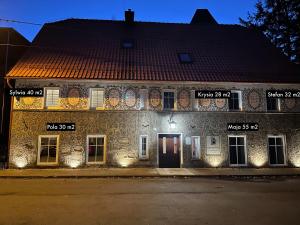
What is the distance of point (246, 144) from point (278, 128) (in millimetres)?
2675

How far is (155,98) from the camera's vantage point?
1733 cm

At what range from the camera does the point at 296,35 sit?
25625 millimetres

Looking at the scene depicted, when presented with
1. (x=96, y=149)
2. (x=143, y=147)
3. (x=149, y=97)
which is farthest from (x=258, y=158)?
(x=96, y=149)

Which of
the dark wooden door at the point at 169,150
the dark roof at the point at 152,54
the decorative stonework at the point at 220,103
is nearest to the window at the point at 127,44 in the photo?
the dark roof at the point at 152,54

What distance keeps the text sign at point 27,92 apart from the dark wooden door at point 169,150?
847 cm

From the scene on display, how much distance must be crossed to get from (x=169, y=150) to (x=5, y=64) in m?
15.5

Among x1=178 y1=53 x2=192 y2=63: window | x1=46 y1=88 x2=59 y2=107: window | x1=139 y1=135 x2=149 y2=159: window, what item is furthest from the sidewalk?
x1=178 y1=53 x2=192 y2=63: window

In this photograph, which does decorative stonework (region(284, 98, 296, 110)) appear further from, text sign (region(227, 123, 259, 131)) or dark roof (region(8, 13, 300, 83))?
text sign (region(227, 123, 259, 131))

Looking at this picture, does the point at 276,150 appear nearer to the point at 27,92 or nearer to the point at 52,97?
the point at 52,97

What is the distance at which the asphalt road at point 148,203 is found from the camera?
21.6 ft

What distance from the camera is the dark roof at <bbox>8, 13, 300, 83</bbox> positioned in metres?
17.3

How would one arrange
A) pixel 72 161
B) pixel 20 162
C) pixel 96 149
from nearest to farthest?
pixel 20 162 < pixel 72 161 < pixel 96 149

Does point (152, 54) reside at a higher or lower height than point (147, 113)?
higher

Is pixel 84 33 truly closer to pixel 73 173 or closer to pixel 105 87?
pixel 105 87
